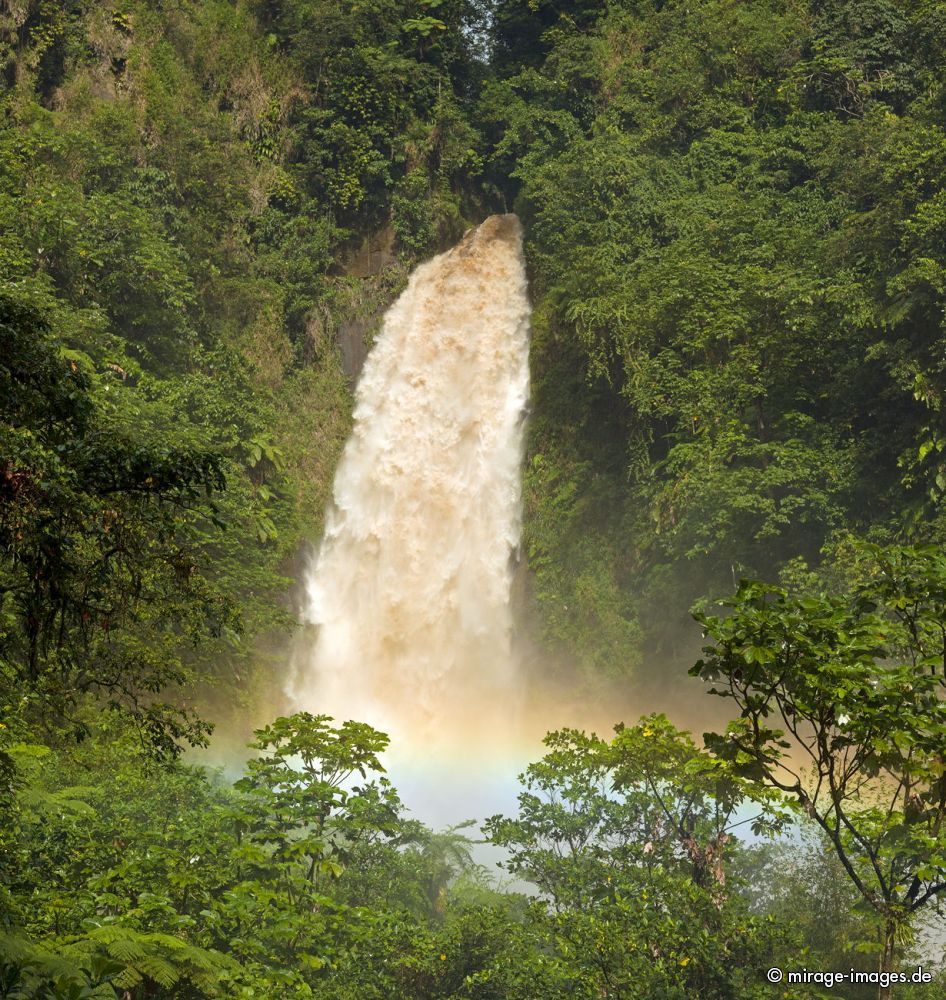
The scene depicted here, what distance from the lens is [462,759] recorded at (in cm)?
2530

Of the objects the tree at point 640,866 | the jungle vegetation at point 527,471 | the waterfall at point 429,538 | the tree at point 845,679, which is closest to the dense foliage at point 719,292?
the jungle vegetation at point 527,471

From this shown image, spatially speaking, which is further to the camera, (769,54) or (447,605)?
(769,54)

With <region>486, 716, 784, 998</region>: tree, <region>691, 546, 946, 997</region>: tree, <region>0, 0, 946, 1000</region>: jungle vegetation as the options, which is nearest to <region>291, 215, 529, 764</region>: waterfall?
<region>0, 0, 946, 1000</region>: jungle vegetation

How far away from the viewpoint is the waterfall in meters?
26.1

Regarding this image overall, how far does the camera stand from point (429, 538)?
88.5 feet

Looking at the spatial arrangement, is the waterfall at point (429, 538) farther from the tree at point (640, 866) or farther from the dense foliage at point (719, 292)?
the tree at point (640, 866)

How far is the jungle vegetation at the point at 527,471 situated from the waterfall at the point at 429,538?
81cm

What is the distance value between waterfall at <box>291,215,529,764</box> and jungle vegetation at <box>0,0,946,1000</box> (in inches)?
31.8

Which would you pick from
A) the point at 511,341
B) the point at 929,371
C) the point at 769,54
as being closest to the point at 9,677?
the point at 929,371

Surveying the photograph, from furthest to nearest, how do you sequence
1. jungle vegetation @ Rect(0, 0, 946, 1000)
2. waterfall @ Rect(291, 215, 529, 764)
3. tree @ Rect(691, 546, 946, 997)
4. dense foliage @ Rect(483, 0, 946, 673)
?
waterfall @ Rect(291, 215, 529, 764), dense foliage @ Rect(483, 0, 946, 673), jungle vegetation @ Rect(0, 0, 946, 1000), tree @ Rect(691, 546, 946, 997)

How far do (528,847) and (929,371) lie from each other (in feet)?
34.3

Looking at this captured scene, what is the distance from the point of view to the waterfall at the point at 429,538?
2611 centimetres

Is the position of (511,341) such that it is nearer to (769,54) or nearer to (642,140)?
(642,140)

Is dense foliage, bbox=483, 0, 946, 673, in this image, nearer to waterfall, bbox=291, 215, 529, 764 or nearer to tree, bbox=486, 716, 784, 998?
waterfall, bbox=291, 215, 529, 764
